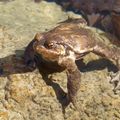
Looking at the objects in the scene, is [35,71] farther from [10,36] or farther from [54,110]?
[10,36]

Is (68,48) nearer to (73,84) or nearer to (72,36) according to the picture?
(72,36)

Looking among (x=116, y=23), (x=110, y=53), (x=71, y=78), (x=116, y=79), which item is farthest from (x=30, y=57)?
(x=116, y=23)

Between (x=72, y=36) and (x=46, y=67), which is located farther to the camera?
(x=46, y=67)

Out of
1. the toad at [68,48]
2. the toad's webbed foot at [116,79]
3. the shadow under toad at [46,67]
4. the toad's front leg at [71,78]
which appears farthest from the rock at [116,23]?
the toad's front leg at [71,78]

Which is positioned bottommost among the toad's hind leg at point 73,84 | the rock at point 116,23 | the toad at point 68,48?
the rock at point 116,23

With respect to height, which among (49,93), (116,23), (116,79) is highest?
(116,79)

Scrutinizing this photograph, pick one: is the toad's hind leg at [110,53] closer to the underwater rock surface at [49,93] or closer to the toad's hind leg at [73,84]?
the underwater rock surface at [49,93]

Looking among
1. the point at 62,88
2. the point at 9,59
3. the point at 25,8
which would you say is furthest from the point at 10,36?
the point at 25,8

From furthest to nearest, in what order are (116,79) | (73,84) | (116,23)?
(116,23), (116,79), (73,84)
